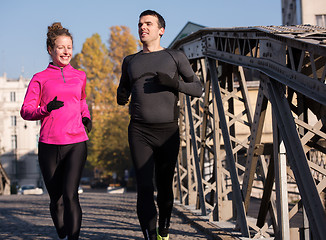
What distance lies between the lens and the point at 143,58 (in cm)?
551

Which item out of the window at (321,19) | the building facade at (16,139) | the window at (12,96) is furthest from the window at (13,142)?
the window at (321,19)

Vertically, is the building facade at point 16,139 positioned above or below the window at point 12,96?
below

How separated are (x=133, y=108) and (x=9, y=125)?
261ft

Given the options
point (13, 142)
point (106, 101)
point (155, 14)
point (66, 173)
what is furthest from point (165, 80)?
point (13, 142)

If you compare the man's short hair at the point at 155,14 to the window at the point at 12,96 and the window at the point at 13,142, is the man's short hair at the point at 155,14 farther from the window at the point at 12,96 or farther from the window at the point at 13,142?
the window at the point at 12,96

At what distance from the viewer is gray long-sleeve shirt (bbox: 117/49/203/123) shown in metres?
5.38

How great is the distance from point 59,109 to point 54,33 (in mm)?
684

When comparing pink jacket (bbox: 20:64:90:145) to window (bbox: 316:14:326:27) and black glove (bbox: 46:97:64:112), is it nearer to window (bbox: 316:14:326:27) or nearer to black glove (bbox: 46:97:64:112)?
black glove (bbox: 46:97:64:112)

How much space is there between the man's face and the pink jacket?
735 millimetres

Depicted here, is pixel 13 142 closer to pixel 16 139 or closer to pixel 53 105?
pixel 16 139

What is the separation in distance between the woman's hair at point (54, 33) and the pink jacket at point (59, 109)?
0.75 ft

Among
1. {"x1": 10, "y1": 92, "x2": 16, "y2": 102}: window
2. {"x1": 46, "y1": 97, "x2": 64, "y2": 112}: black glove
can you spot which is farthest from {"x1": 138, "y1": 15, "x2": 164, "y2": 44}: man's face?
{"x1": 10, "y1": 92, "x2": 16, "y2": 102}: window

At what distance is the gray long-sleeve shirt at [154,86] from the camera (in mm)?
5383

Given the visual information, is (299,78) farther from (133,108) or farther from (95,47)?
(95,47)
